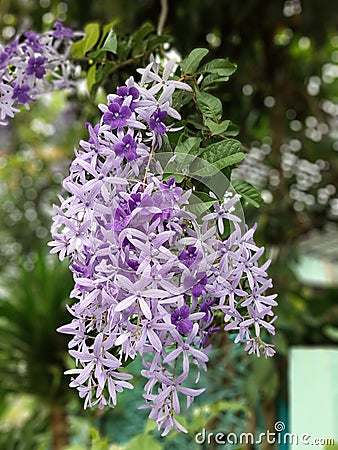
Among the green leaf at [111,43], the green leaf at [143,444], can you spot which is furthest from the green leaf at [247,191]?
the green leaf at [143,444]

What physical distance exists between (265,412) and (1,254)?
1280 mm

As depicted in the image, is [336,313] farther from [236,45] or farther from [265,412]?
[236,45]

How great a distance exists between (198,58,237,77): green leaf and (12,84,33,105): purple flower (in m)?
0.22

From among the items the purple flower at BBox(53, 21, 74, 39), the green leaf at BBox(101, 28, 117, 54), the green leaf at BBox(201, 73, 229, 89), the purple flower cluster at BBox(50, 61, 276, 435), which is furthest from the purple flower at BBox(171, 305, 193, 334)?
the purple flower at BBox(53, 21, 74, 39)

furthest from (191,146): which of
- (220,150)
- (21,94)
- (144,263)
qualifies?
(21,94)

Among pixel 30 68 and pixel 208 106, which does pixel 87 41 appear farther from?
pixel 208 106

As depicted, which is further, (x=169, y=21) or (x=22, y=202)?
(x=22, y=202)

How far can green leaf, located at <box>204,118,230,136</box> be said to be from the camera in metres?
0.52

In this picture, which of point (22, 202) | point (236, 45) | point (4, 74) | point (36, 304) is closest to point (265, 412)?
point (36, 304)

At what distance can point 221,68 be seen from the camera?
1.82ft

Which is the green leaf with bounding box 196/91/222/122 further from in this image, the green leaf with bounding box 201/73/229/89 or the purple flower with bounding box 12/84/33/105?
the purple flower with bounding box 12/84/33/105

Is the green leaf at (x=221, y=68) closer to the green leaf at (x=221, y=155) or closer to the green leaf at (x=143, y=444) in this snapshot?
the green leaf at (x=221, y=155)

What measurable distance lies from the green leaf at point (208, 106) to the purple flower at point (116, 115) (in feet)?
0.29

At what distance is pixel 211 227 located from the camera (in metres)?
0.46
